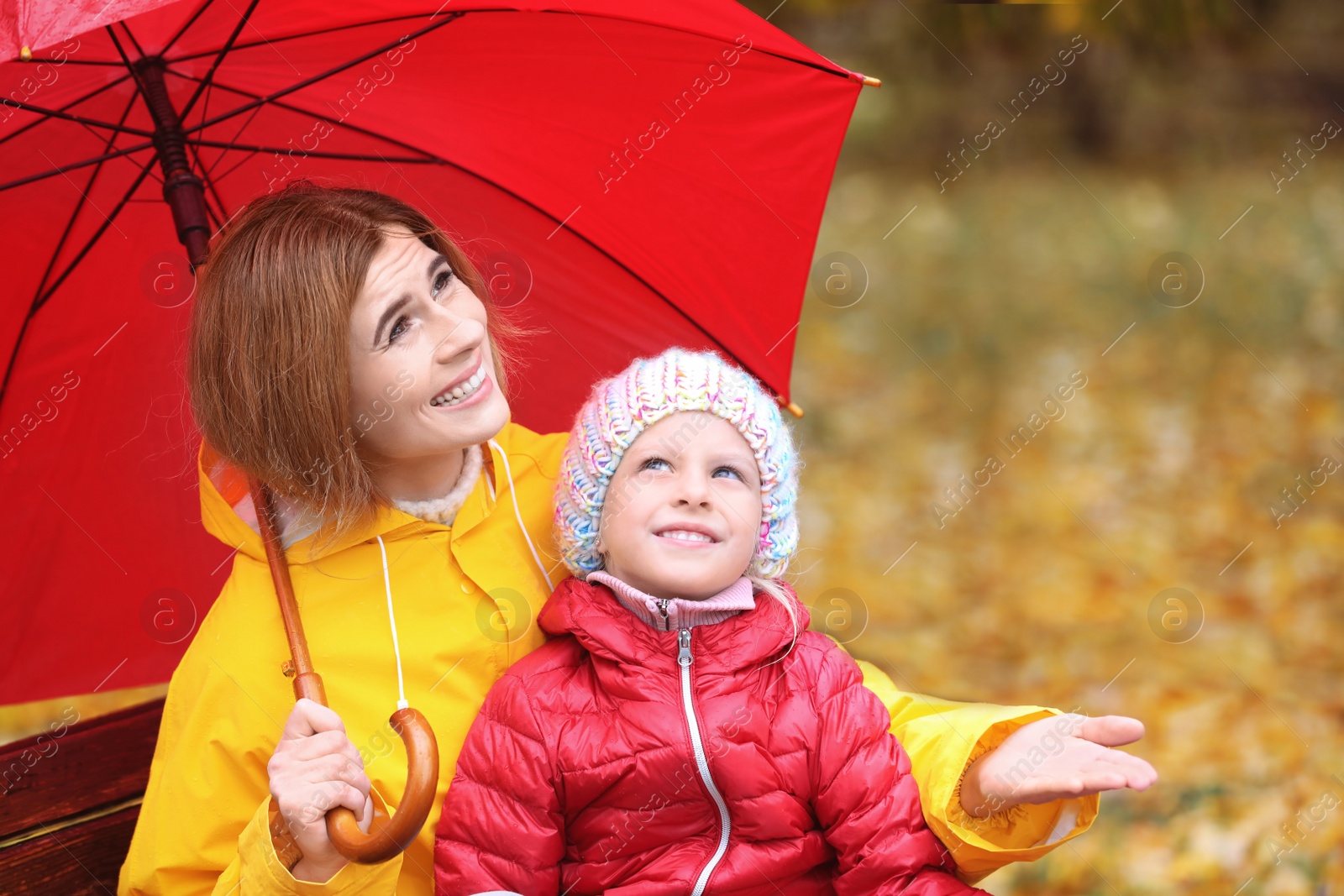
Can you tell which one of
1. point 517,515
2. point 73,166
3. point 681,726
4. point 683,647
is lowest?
point 681,726

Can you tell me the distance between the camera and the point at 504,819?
220 centimetres

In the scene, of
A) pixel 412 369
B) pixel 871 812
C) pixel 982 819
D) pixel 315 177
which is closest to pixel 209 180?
pixel 315 177

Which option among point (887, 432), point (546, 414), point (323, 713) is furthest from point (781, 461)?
point (887, 432)

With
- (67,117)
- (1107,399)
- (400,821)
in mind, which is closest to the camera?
(400,821)

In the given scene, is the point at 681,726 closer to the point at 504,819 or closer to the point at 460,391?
the point at 504,819

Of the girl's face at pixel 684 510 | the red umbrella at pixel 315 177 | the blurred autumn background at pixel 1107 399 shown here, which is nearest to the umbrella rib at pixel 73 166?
the red umbrella at pixel 315 177

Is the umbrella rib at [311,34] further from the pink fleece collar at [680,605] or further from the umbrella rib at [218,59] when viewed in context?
the pink fleece collar at [680,605]

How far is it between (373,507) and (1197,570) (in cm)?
433

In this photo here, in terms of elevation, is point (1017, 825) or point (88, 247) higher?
point (88, 247)

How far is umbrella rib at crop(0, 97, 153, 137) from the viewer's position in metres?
2.26

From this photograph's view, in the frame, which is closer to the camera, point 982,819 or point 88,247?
point 982,819

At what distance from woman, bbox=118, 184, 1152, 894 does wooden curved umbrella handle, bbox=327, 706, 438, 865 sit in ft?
0.52

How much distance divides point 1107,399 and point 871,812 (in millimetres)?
5413

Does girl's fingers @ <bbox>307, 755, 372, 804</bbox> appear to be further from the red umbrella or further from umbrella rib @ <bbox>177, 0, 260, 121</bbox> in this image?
umbrella rib @ <bbox>177, 0, 260, 121</bbox>
